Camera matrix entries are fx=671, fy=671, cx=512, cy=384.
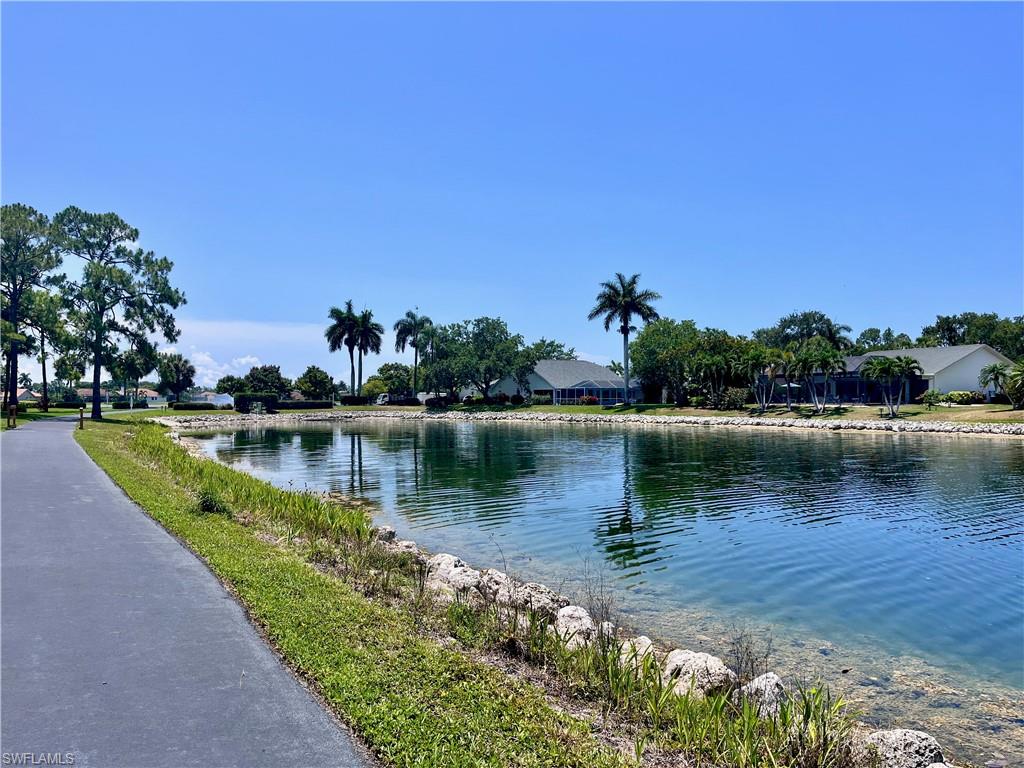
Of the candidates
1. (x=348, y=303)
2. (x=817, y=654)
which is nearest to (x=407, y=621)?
(x=817, y=654)

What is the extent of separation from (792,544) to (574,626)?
28.4ft

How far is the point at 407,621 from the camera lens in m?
8.03

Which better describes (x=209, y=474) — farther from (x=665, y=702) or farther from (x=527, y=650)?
(x=665, y=702)

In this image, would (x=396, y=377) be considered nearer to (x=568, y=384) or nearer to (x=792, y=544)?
(x=568, y=384)

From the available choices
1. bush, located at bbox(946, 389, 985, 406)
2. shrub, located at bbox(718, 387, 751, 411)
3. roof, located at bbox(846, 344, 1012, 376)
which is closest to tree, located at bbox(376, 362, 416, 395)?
shrub, located at bbox(718, 387, 751, 411)

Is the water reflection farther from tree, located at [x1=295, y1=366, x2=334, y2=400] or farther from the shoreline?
tree, located at [x1=295, y1=366, x2=334, y2=400]

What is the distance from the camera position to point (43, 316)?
4844 centimetres

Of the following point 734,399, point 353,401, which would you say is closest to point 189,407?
point 353,401

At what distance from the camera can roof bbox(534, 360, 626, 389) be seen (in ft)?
315

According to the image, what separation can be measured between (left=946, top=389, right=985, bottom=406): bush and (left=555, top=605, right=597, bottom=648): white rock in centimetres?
6593

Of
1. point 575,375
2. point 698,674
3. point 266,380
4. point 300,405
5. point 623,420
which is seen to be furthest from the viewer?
point 266,380

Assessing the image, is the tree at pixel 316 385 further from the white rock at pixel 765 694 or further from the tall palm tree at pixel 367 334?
the white rock at pixel 765 694

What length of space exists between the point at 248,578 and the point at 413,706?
4369 mm

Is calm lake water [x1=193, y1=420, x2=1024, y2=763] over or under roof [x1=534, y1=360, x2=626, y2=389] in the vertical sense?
under
